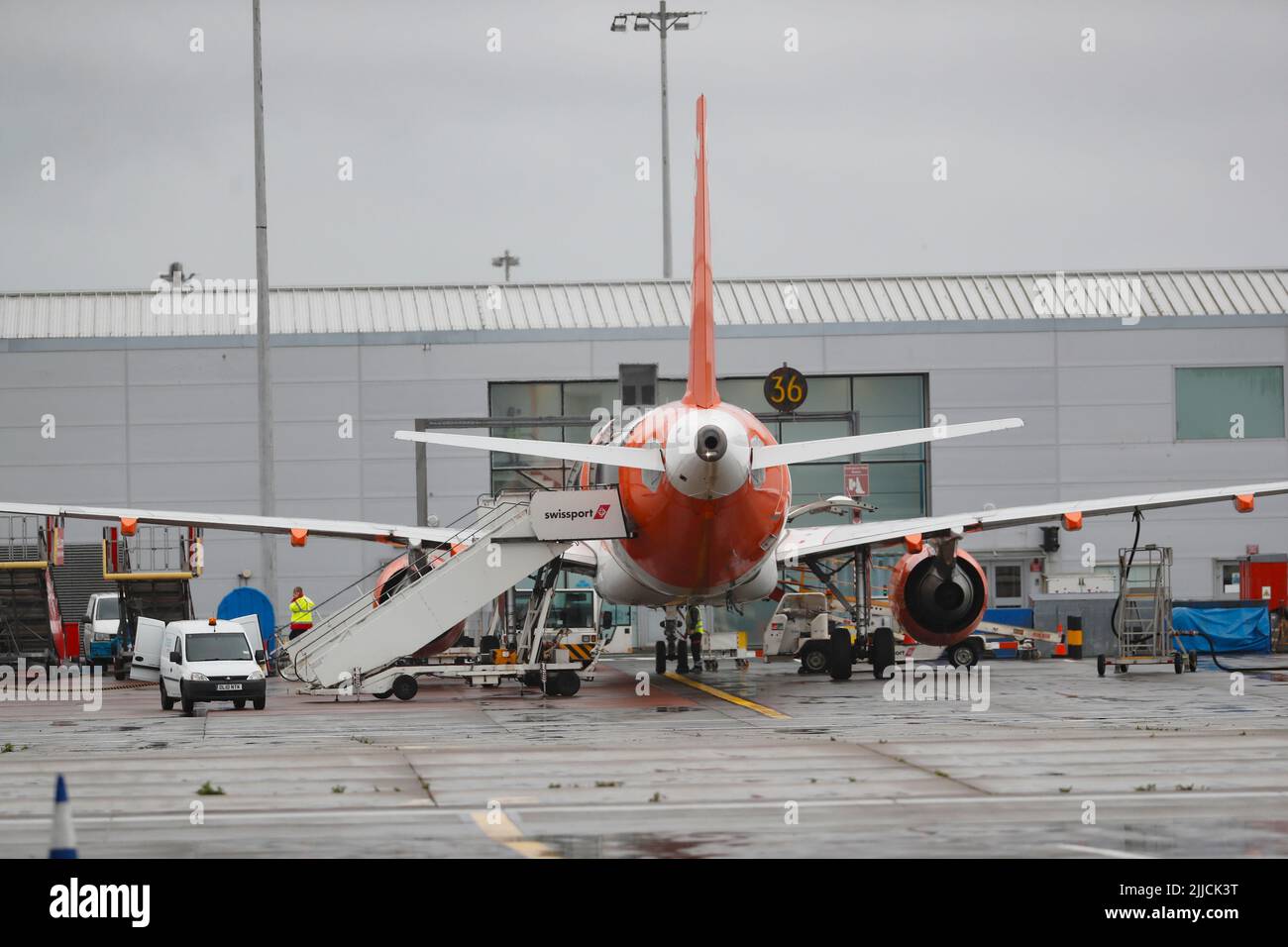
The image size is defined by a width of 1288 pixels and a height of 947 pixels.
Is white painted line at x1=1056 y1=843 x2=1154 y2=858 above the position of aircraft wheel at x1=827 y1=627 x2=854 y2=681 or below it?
above

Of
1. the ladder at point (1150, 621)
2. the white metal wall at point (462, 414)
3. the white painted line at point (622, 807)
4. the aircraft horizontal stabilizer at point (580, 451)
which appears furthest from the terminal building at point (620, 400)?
the white painted line at point (622, 807)

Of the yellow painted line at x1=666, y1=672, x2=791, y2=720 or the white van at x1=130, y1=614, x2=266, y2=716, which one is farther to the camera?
the white van at x1=130, y1=614, x2=266, y2=716

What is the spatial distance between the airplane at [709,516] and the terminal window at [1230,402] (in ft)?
60.0

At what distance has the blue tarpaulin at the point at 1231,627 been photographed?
147 feet

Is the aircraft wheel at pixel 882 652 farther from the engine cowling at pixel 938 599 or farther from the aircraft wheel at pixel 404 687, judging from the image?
the aircraft wheel at pixel 404 687

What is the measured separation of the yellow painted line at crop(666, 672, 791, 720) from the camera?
27.6m

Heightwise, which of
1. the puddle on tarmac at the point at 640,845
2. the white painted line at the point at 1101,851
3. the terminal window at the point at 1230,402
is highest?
the terminal window at the point at 1230,402

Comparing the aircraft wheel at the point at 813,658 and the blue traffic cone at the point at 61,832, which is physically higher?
the blue traffic cone at the point at 61,832

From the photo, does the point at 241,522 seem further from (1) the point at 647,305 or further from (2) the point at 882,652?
(1) the point at 647,305

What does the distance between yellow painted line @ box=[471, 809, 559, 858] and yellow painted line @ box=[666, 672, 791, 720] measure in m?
11.6

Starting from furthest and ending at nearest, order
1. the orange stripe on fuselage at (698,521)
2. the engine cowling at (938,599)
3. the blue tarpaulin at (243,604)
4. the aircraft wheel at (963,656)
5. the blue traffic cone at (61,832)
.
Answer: the aircraft wheel at (963,656) < the blue tarpaulin at (243,604) < the engine cowling at (938,599) < the orange stripe on fuselage at (698,521) < the blue traffic cone at (61,832)

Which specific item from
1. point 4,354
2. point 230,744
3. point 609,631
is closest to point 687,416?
point 230,744

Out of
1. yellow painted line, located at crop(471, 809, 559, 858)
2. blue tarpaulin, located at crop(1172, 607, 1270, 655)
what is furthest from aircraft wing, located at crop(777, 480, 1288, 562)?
yellow painted line, located at crop(471, 809, 559, 858)

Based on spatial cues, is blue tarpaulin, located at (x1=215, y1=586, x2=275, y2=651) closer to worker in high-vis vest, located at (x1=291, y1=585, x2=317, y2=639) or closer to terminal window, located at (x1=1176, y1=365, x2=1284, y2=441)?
worker in high-vis vest, located at (x1=291, y1=585, x2=317, y2=639)
